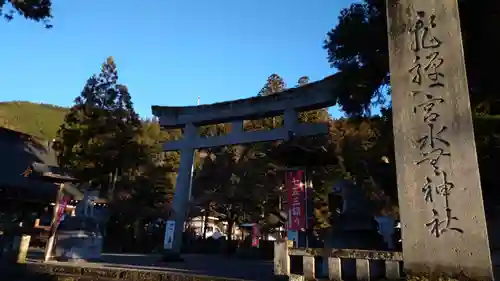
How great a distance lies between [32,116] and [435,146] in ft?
203

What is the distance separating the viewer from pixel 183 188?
1453cm

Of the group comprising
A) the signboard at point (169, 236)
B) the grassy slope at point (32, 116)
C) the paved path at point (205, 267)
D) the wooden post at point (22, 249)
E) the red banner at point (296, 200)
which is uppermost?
the grassy slope at point (32, 116)

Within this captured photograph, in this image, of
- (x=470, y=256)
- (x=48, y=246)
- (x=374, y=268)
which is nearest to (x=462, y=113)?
(x=470, y=256)

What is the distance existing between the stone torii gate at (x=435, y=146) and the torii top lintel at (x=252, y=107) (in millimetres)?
6394

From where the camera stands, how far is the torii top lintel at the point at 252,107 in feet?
40.0

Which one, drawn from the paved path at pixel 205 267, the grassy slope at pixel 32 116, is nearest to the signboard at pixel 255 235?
the paved path at pixel 205 267

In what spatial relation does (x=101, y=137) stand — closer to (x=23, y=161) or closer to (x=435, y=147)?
(x=23, y=161)

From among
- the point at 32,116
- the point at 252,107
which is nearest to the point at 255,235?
the point at 252,107

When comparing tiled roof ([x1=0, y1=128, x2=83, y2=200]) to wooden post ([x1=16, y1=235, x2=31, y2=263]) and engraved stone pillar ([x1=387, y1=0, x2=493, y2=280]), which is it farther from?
engraved stone pillar ([x1=387, y1=0, x2=493, y2=280])

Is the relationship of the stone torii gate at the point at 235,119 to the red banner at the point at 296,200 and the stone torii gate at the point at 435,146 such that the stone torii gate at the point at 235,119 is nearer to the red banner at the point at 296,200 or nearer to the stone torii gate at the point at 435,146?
the red banner at the point at 296,200

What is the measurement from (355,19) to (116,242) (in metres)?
19.3

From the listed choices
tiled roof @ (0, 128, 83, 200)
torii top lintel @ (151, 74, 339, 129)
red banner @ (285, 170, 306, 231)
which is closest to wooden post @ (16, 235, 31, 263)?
red banner @ (285, 170, 306, 231)

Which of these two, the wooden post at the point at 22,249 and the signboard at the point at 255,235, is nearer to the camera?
the wooden post at the point at 22,249

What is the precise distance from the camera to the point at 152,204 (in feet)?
77.9
